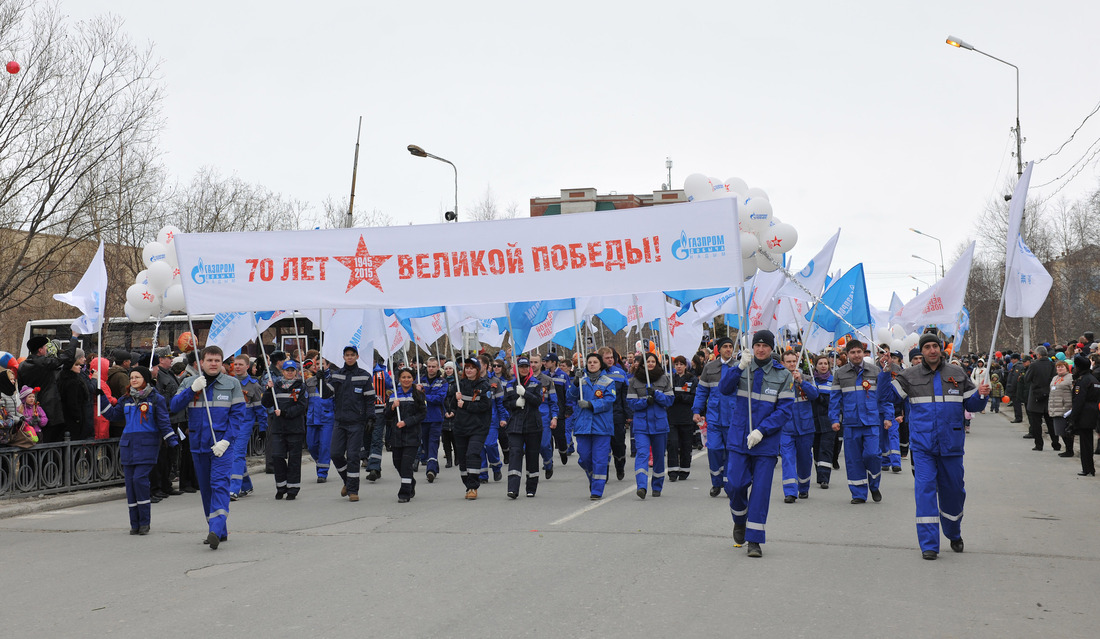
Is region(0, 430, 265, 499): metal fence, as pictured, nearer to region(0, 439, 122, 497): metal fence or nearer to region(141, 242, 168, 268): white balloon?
region(0, 439, 122, 497): metal fence

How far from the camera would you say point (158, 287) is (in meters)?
18.8

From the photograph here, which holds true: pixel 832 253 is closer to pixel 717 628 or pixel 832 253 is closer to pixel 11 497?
pixel 717 628

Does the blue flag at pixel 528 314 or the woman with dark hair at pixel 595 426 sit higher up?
the blue flag at pixel 528 314

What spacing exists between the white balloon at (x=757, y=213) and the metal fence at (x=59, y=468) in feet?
36.5

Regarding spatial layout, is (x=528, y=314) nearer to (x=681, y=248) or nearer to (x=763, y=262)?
(x=763, y=262)

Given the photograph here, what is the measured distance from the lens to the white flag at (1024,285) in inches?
409

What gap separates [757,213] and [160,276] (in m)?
11.3

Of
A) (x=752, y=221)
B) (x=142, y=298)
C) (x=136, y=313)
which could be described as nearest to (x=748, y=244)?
(x=752, y=221)

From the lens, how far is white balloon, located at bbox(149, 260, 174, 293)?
737 inches

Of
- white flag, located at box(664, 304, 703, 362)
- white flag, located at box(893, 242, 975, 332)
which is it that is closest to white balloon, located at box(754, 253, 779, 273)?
white flag, located at box(664, 304, 703, 362)

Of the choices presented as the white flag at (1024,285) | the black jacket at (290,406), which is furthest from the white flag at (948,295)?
the black jacket at (290,406)

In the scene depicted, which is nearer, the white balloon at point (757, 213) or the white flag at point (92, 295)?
the white flag at point (92, 295)

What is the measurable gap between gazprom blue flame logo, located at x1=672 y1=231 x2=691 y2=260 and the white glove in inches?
209

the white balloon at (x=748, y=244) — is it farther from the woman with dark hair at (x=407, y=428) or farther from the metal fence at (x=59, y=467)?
the metal fence at (x=59, y=467)
